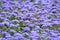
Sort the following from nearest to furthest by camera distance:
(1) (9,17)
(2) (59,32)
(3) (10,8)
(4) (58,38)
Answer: (4) (58,38) → (2) (59,32) → (1) (9,17) → (3) (10,8)

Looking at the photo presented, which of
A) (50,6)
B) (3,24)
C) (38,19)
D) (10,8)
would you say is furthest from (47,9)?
(3,24)

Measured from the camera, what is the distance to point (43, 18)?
15.0ft

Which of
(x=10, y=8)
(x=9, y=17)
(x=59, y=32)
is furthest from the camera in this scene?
(x=10, y=8)

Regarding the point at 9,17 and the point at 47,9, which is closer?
the point at 9,17

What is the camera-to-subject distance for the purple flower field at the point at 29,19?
3.95 m

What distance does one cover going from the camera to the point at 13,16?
457 centimetres

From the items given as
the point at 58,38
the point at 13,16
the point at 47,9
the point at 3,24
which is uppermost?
the point at 47,9

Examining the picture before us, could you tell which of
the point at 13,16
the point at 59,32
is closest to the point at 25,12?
the point at 13,16

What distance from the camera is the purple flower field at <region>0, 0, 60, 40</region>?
3.95 m

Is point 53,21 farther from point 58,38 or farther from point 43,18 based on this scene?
point 58,38

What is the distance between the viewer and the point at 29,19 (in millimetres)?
4531

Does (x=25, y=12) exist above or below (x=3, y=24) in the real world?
above

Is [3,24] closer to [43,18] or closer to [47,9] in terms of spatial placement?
[43,18]

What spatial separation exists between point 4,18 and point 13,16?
230 millimetres
